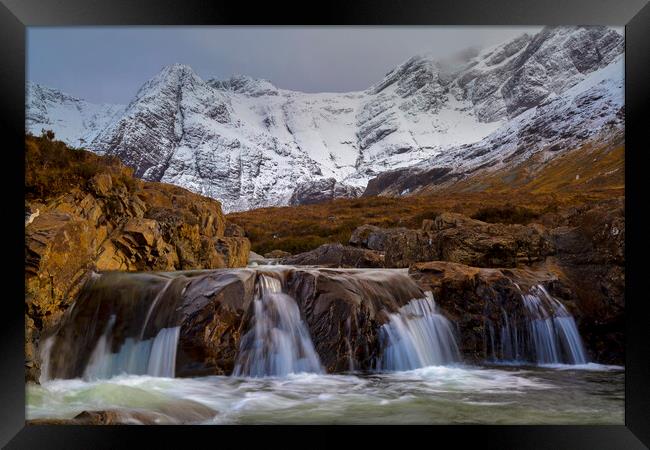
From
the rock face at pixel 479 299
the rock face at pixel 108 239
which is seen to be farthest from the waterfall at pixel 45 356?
the rock face at pixel 479 299

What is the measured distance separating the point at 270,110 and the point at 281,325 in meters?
19.4

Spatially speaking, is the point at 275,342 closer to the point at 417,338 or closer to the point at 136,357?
the point at 136,357

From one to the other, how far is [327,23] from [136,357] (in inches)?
180

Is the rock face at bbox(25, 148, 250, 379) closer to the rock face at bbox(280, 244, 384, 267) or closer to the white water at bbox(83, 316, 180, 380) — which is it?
the white water at bbox(83, 316, 180, 380)

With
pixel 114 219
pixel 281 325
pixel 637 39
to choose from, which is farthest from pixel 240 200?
pixel 637 39

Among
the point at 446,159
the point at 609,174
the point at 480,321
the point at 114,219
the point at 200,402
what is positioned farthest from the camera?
the point at 446,159

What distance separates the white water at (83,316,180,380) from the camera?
19.4 feet

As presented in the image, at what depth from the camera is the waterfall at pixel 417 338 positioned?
261 inches

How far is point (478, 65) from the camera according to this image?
97.2 feet

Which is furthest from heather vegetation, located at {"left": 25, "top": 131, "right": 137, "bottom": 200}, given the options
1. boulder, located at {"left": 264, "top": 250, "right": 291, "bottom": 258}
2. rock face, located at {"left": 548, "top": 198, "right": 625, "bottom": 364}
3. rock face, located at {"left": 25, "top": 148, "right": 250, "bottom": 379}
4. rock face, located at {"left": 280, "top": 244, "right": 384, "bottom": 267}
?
rock face, located at {"left": 548, "top": 198, "right": 625, "bottom": 364}

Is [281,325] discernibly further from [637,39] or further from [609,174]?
[609,174]

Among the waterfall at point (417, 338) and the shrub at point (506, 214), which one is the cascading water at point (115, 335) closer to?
the waterfall at point (417, 338)

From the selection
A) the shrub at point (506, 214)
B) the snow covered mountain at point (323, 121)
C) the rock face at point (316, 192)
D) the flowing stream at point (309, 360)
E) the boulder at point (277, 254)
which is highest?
the snow covered mountain at point (323, 121)

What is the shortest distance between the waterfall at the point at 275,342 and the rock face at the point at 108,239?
2.38m
